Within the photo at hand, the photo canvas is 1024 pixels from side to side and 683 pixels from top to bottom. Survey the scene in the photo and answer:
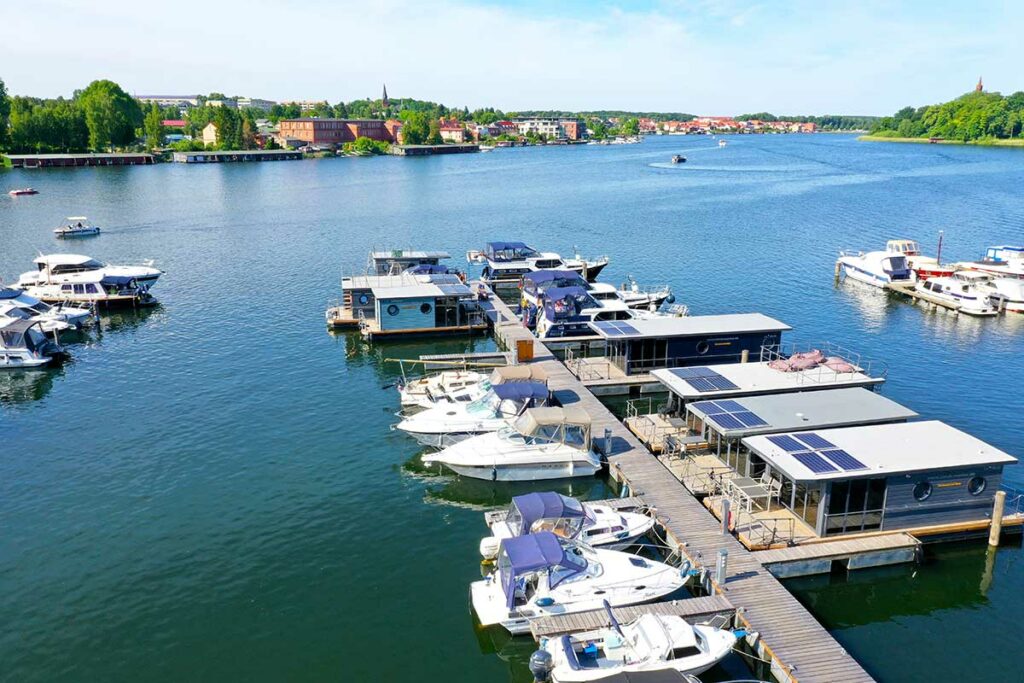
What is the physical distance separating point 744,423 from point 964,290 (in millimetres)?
49985

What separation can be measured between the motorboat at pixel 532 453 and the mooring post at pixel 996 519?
17251mm

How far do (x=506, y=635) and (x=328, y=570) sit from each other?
28.1 feet

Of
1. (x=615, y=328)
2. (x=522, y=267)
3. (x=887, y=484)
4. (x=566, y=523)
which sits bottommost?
(x=566, y=523)

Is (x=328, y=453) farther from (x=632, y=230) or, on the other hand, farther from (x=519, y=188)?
(x=519, y=188)

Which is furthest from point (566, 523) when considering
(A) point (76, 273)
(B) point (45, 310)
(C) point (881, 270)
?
(A) point (76, 273)

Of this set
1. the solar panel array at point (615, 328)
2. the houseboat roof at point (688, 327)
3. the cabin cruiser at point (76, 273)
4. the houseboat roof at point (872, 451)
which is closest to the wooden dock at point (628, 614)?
the houseboat roof at point (872, 451)

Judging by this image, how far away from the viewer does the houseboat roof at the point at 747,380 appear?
40719 millimetres

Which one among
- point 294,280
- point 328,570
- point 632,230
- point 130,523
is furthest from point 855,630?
point 632,230

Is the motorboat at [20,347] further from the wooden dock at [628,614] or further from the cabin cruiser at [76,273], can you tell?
the wooden dock at [628,614]

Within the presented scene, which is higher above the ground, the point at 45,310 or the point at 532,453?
the point at 45,310

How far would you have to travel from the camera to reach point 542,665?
2342 centimetres

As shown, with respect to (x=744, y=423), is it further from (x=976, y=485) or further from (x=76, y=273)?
(x=76, y=273)

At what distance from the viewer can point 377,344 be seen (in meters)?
60.6

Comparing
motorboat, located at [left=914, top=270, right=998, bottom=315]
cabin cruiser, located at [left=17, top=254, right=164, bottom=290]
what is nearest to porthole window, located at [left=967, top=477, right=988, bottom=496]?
motorboat, located at [left=914, top=270, right=998, bottom=315]
